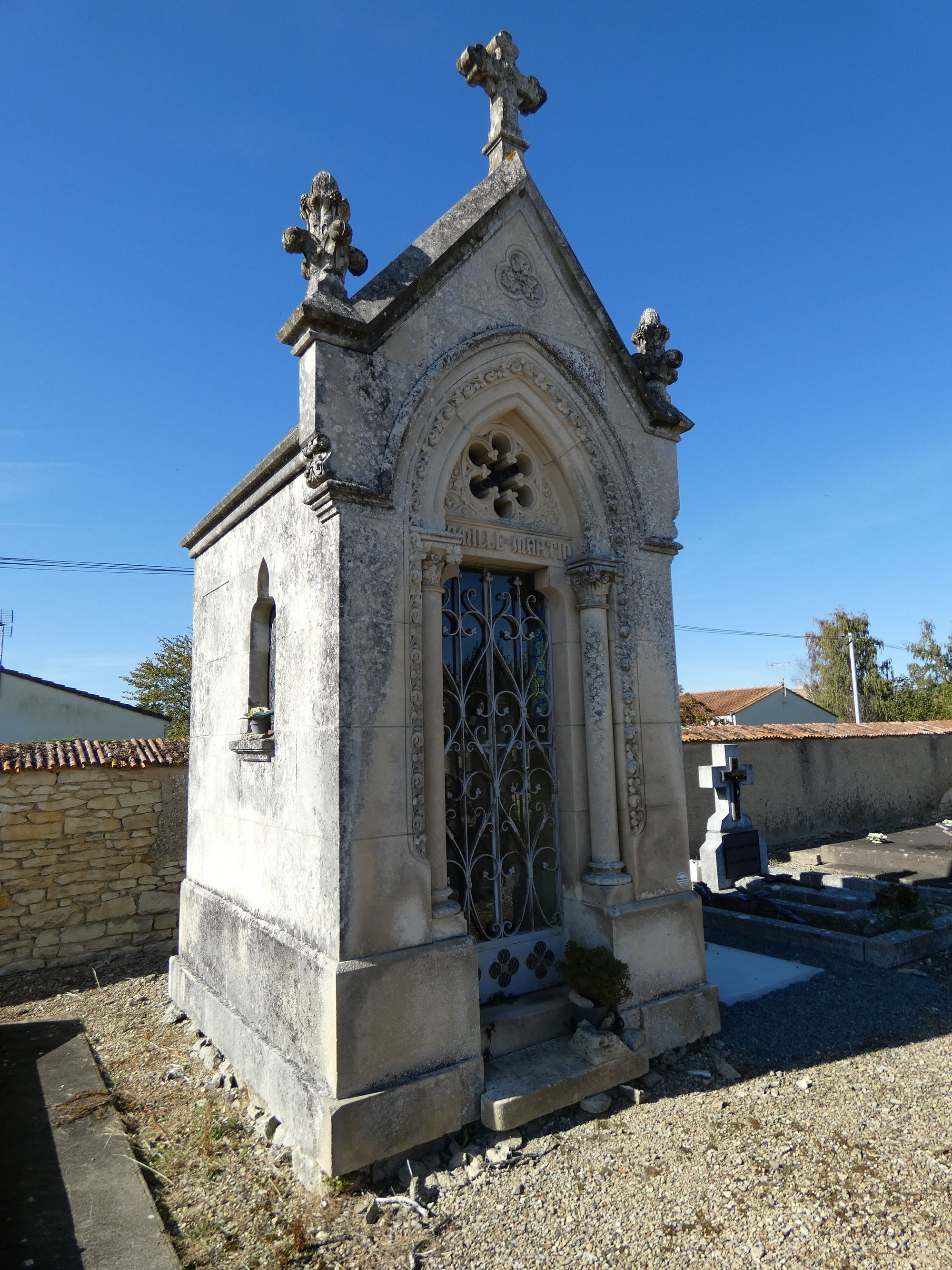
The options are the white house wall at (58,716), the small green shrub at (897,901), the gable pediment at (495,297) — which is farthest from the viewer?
the white house wall at (58,716)

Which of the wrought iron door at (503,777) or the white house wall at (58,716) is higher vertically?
the white house wall at (58,716)

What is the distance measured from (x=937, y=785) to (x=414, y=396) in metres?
18.1

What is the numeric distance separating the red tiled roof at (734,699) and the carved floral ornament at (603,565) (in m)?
24.2

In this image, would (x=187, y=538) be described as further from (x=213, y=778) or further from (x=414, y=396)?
(x=414, y=396)

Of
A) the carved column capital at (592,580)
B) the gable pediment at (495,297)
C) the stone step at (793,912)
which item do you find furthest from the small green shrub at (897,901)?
the gable pediment at (495,297)

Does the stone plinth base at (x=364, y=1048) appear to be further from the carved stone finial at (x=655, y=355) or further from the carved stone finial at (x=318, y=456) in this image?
the carved stone finial at (x=655, y=355)

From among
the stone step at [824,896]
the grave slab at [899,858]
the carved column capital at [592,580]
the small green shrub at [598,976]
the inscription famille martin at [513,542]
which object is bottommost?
the grave slab at [899,858]

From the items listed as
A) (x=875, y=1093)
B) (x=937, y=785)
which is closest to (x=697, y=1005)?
(x=875, y=1093)

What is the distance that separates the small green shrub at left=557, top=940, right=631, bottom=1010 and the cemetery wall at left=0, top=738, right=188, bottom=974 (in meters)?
5.77

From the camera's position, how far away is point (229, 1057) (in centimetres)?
492

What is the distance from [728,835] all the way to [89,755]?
8295 millimetres

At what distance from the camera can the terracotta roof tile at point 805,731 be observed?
13.3m

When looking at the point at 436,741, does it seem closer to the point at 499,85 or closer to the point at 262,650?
the point at 262,650

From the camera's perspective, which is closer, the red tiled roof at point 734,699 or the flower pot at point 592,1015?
the flower pot at point 592,1015
